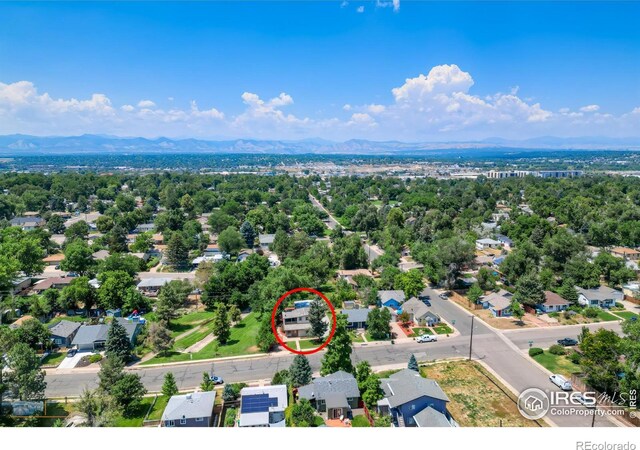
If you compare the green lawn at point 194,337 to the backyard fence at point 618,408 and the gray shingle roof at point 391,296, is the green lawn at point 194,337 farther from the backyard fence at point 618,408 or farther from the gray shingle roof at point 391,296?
the backyard fence at point 618,408

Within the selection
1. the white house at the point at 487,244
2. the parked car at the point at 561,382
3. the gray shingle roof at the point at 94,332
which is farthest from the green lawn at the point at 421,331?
the white house at the point at 487,244

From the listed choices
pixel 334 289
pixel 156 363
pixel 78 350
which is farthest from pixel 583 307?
pixel 78 350

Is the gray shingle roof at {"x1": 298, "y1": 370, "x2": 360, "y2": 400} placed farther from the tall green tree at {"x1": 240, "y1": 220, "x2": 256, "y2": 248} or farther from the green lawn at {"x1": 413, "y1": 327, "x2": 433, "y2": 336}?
the tall green tree at {"x1": 240, "y1": 220, "x2": 256, "y2": 248}

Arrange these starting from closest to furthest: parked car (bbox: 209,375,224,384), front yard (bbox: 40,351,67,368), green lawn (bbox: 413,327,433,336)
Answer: parked car (bbox: 209,375,224,384) < front yard (bbox: 40,351,67,368) < green lawn (bbox: 413,327,433,336)

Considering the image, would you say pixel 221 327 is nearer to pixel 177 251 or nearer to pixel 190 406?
pixel 190 406

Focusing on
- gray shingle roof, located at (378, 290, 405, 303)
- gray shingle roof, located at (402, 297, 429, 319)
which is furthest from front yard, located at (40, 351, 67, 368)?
gray shingle roof, located at (402, 297, 429, 319)

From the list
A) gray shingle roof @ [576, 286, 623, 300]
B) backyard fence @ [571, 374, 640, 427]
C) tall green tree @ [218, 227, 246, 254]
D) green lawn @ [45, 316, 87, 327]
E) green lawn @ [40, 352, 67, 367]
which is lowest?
green lawn @ [40, 352, 67, 367]

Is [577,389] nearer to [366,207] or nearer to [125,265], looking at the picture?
[125,265]
